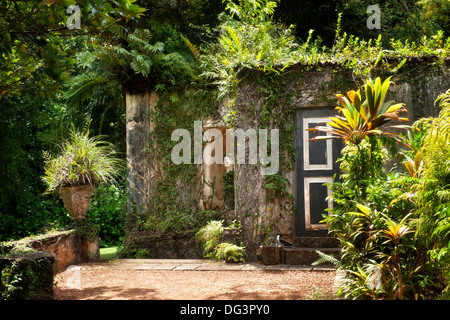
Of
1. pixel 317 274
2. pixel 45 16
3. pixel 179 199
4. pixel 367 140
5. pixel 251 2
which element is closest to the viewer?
pixel 45 16

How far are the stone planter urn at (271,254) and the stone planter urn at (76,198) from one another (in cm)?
299

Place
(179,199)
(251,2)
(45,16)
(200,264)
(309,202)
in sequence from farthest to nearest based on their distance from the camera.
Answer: (179,199) < (251,2) < (309,202) < (200,264) < (45,16)

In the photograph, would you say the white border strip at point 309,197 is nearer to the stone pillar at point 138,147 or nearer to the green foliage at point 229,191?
the green foliage at point 229,191

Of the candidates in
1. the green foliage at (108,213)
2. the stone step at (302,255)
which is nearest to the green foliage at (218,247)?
the stone step at (302,255)

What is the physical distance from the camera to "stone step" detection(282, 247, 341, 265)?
7.51 m

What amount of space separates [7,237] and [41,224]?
889mm

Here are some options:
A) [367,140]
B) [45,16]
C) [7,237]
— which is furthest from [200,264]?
[7,237]

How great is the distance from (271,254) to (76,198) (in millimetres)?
3310

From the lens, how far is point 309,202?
8281 mm

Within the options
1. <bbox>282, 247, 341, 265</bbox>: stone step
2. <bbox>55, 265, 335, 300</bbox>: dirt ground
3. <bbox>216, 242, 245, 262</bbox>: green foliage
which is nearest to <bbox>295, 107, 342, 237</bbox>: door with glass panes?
<bbox>282, 247, 341, 265</bbox>: stone step

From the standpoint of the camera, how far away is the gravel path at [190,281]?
18.0 ft

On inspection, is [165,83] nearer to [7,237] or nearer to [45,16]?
[7,237]

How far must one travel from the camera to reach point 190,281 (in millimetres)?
6344
